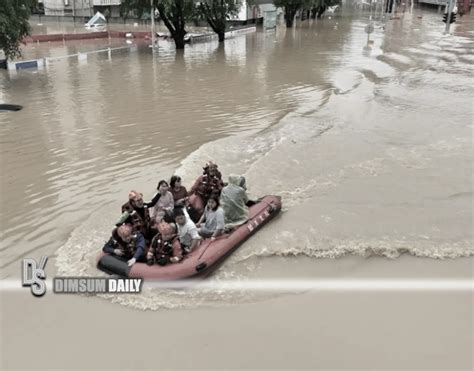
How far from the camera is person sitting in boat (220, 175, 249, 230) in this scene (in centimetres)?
744

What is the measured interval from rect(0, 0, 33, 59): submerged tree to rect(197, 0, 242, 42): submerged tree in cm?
1374

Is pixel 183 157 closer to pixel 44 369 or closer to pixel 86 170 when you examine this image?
pixel 86 170

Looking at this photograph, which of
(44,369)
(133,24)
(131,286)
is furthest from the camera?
(133,24)

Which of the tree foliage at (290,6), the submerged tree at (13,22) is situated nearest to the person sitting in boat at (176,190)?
the submerged tree at (13,22)

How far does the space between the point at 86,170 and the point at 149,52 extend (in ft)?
65.9

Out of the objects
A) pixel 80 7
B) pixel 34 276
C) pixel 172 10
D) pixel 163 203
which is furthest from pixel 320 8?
pixel 34 276

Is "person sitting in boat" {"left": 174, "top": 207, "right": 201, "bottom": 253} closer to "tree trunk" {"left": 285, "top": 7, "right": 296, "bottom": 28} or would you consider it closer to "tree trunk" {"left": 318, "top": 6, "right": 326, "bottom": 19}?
"tree trunk" {"left": 285, "top": 7, "right": 296, "bottom": 28}

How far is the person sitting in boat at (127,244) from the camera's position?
653cm

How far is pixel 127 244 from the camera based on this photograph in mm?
6605

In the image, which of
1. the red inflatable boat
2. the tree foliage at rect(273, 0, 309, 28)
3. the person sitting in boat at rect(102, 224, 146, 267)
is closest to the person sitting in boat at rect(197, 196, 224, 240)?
the red inflatable boat

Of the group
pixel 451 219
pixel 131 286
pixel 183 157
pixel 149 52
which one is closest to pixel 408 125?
pixel 451 219

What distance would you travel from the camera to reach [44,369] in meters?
5.11

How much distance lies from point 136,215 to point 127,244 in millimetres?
457

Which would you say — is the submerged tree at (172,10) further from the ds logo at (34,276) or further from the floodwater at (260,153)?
the ds logo at (34,276)
